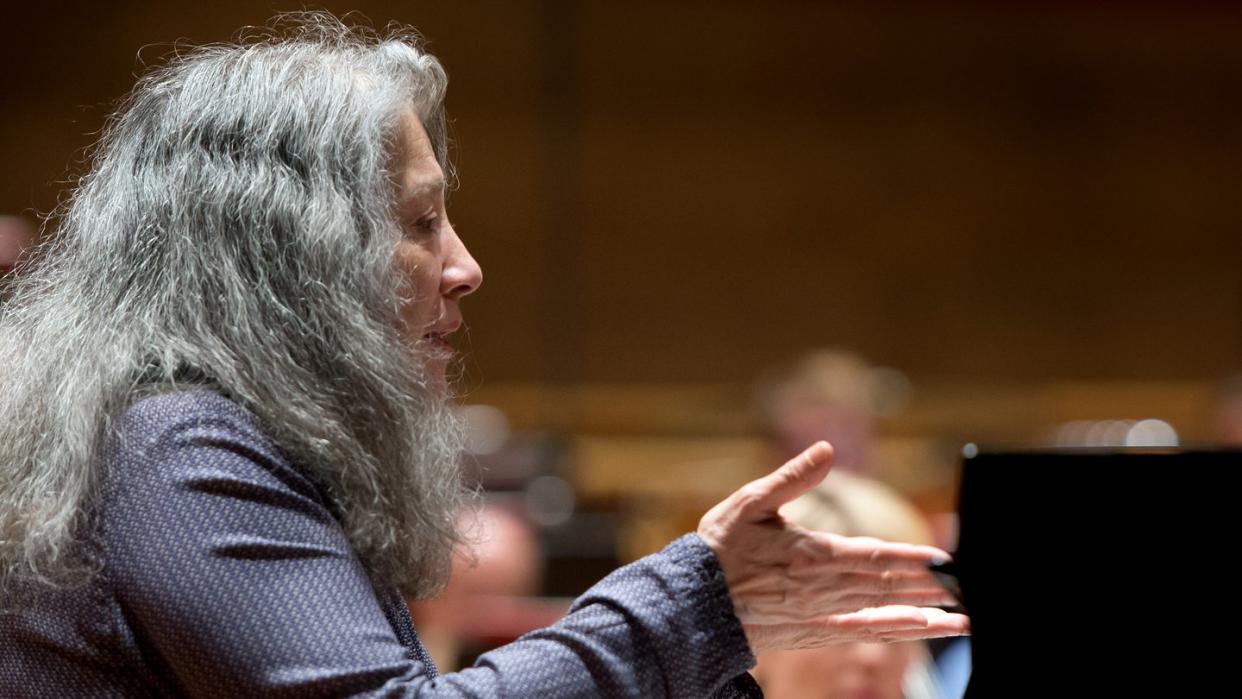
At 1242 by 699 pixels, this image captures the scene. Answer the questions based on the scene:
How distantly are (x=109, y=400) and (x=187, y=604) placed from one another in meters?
0.19

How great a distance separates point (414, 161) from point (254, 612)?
0.47m

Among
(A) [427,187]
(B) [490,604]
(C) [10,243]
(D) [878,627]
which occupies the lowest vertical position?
(B) [490,604]

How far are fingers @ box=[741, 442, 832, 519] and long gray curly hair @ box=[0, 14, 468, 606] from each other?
291 mm

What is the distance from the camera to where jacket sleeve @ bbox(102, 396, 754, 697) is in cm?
95

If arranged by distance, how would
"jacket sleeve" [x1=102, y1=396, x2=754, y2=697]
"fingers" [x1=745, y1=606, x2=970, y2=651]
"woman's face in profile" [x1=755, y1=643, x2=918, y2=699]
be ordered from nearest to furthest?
"jacket sleeve" [x1=102, y1=396, x2=754, y2=697]
"fingers" [x1=745, y1=606, x2=970, y2=651]
"woman's face in profile" [x1=755, y1=643, x2=918, y2=699]

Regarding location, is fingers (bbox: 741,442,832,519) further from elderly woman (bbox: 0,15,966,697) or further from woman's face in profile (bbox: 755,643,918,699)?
woman's face in profile (bbox: 755,643,918,699)

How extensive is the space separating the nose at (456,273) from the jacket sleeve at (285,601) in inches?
11.0

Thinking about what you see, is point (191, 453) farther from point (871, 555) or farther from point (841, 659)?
point (841, 659)

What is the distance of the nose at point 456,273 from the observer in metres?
1.28

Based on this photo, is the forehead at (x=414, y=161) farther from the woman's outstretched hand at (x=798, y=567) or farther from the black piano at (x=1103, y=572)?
the black piano at (x=1103, y=572)

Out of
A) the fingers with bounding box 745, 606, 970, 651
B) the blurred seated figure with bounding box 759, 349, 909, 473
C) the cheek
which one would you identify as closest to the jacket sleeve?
the fingers with bounding box 745, 606, 970, 651

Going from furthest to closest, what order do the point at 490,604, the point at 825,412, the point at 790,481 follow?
the point at 825,412 → the point at 490,604 → the point at 790,481

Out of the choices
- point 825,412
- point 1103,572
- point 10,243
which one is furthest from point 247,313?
point 825,412

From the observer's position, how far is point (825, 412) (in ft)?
12.5
